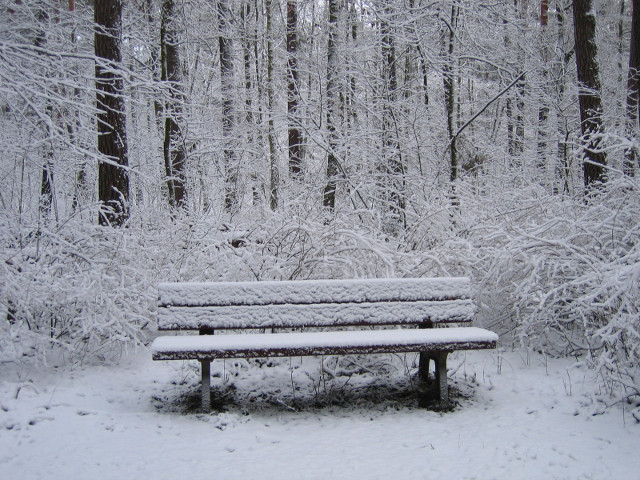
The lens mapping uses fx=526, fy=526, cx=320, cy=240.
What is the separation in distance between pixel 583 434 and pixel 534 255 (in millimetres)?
1902

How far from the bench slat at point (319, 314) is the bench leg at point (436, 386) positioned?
376 millimetres

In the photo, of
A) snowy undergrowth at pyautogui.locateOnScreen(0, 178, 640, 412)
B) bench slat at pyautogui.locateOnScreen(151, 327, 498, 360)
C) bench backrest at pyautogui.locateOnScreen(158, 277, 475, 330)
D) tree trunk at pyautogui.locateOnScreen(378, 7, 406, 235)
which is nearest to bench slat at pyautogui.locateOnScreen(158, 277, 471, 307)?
bench backrest at pyautogui.locateOnScreen(158, 277, 475, 330)

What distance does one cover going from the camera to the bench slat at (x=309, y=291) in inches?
168

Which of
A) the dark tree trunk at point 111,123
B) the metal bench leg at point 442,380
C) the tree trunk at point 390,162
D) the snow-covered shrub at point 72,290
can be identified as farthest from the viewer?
the tree trunk at point 390,162

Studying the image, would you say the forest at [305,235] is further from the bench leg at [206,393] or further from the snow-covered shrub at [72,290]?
the bench leg at [206,393]

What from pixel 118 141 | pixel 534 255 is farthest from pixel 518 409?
pixel 118 141

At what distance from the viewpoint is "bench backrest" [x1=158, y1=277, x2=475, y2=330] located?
4250mm

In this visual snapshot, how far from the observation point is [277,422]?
3900mm

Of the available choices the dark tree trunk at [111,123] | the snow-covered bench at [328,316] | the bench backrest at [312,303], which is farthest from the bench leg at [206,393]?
the dark tree trunk at [111,123]

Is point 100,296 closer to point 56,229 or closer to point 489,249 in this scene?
point 56,229

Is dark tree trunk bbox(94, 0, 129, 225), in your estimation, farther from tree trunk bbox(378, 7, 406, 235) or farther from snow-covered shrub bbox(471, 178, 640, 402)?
snow-covered shrub bbox(471, 178, 640, 402)

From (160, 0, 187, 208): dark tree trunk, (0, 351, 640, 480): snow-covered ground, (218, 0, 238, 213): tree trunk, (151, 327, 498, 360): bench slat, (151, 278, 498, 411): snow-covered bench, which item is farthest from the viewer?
(218, 0, 238, 213): tree trunk

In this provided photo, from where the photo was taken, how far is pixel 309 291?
4414mm

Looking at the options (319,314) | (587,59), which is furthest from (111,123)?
(587,59)
